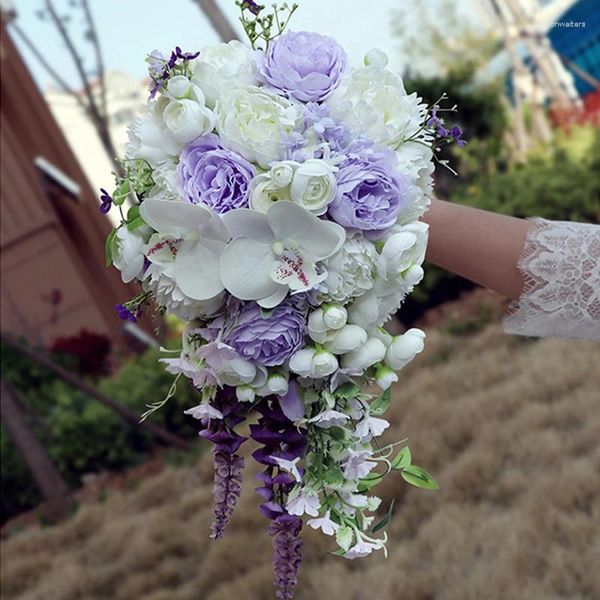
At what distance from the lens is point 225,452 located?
1047 millimetres

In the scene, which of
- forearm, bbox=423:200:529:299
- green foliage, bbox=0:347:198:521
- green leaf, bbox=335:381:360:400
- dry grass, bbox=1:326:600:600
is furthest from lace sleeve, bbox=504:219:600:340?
A: green foliage, bbox=0:347:198:521

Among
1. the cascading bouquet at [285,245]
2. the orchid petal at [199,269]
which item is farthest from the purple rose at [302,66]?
the orchid petal at [199,269]

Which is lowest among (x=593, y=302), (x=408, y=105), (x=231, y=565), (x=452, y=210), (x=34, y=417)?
(x=231, y=565)

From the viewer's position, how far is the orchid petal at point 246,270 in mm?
962

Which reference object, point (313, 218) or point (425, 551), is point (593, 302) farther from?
point (425, 551)

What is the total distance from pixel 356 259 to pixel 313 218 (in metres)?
0.08

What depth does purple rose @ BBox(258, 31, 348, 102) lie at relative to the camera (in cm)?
103

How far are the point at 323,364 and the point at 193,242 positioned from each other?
204mm

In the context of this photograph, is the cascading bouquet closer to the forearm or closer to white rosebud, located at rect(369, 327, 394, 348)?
white rosebud, located at rect(369, 327, 394, 348)

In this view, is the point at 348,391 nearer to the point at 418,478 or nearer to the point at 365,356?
the point at 365,356

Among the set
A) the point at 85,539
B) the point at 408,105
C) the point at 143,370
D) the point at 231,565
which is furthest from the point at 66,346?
the point at 408,105

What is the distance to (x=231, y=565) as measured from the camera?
290 centimetres

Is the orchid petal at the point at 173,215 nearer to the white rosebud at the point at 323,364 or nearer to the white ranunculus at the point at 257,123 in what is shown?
the white ranunculus at the point at 257,123

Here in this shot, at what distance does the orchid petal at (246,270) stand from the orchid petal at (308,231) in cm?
3
